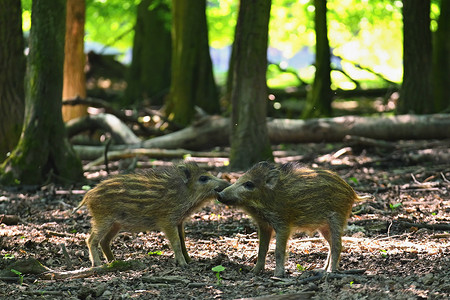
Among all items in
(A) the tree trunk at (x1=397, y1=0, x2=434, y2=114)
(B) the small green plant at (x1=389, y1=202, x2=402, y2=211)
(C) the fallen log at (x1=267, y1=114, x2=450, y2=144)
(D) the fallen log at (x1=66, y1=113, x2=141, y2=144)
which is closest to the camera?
(B) the small green plant at (x1=389, y1=202, x2=402, y2=211)

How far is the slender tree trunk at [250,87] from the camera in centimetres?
1152

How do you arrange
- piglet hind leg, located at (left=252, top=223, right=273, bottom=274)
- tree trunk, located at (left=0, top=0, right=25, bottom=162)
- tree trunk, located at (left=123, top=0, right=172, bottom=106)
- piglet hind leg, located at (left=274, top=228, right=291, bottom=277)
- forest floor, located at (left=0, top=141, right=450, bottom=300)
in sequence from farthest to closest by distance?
tree trunk, located at (left=123, top=0, right=172, bottom=106) → tree trunk, located at (left=0, top=0, right=25, bottom=162) → piglet hind leg, located at (left=252, top=223, right=273, bottom=274) → piglet hind leg, located at (left=274, top=228, right=291, bottom=277) → forest floor, located at (left=0, top=141, right=450, bottom=300)

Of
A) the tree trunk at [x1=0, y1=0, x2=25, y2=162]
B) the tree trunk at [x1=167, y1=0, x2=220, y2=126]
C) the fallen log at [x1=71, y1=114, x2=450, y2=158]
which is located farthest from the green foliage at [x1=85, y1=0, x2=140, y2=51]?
the tree trunk at [x1=0, y1=0, x2=25, y2=162]

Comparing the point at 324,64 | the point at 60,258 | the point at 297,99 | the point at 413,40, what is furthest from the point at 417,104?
the point at 60,258

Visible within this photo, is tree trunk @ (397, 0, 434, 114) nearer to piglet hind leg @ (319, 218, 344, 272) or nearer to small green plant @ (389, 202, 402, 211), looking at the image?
small green plant @ (389, 202, 402, 211)

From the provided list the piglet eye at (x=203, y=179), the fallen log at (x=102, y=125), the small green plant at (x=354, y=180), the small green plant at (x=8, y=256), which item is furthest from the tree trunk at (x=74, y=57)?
the piglet eye at (x=203, y=179)

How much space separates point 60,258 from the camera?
6.89 meters

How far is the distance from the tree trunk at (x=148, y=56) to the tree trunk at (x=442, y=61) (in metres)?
8.73

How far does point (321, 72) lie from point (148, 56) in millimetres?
7619

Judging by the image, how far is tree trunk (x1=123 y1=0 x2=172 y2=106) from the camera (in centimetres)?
2194

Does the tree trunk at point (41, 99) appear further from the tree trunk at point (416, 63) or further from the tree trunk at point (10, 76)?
the tree trunk at point (416, 63)

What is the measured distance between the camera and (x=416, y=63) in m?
15.2

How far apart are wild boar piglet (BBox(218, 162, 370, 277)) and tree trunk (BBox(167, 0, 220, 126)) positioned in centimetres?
1080

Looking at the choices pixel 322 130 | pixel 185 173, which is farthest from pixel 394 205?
pixel 322 130
